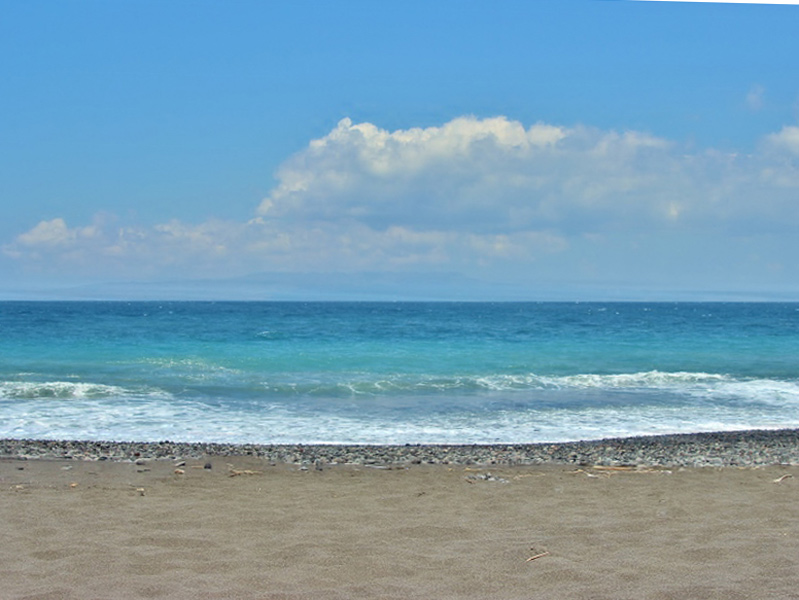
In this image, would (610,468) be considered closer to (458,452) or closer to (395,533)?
(458,452)

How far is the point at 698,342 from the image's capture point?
33.4 metres

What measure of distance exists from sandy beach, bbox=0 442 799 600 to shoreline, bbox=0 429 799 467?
649mm

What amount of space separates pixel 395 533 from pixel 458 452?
4173mm

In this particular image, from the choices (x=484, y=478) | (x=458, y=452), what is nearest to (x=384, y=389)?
(x=458, y=452)

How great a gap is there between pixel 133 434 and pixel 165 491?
4368 mm

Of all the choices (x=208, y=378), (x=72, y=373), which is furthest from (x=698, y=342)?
(x=72, y=373)

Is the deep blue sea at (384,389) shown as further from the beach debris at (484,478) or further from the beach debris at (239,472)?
the beach debris at (484,478)

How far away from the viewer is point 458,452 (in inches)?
376

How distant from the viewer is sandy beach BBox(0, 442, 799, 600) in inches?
170

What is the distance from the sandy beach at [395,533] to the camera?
432 centimetres

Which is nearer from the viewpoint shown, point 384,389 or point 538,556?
point 538,556

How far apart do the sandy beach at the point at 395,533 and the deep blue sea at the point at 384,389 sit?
3346 millimetres

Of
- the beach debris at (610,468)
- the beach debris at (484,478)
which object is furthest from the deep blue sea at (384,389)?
the beach debris at (484,478)

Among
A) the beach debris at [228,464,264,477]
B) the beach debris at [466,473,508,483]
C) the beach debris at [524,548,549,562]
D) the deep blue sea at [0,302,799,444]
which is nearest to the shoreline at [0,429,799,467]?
the beach debris at [228,464,264,477]
